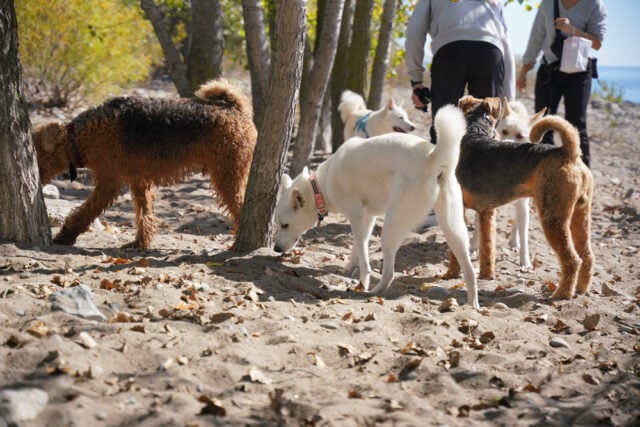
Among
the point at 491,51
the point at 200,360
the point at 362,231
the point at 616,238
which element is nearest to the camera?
the point at 200,360

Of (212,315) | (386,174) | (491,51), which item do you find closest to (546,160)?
(386,174)

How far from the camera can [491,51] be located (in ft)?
20.5

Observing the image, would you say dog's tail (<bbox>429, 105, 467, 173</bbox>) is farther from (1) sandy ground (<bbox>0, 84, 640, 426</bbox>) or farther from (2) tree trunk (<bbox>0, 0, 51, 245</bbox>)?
(2) tree trunk (<bbox>0, 0, 51, 245</bbox>)

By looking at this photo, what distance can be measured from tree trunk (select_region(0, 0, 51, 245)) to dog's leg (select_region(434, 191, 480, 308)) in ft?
10.1

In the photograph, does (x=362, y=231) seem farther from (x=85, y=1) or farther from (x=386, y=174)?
(x=85, y=1)

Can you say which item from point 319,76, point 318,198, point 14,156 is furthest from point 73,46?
point 318,198

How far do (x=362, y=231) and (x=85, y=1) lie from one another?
9601 millimetres

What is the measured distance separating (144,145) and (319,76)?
2.45 meters

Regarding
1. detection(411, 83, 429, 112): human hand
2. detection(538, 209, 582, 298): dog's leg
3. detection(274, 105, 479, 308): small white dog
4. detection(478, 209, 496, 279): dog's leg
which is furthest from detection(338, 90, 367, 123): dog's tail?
detection(538, 209, 582, 298): dog's leg

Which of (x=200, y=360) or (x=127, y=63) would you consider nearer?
(x=200, y=360)

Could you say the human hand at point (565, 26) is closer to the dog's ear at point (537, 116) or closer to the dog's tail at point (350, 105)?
the dog's ear at point (537, 116)

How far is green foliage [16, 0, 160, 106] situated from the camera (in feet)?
40.2

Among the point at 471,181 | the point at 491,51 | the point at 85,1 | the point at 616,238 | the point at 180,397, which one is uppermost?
the point at 85,1

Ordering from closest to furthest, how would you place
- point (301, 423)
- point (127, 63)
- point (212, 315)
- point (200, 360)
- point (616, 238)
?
point (301, 423)
point (200, 360)
point (212, 315)
point (616, 238)
point (127, 63)
